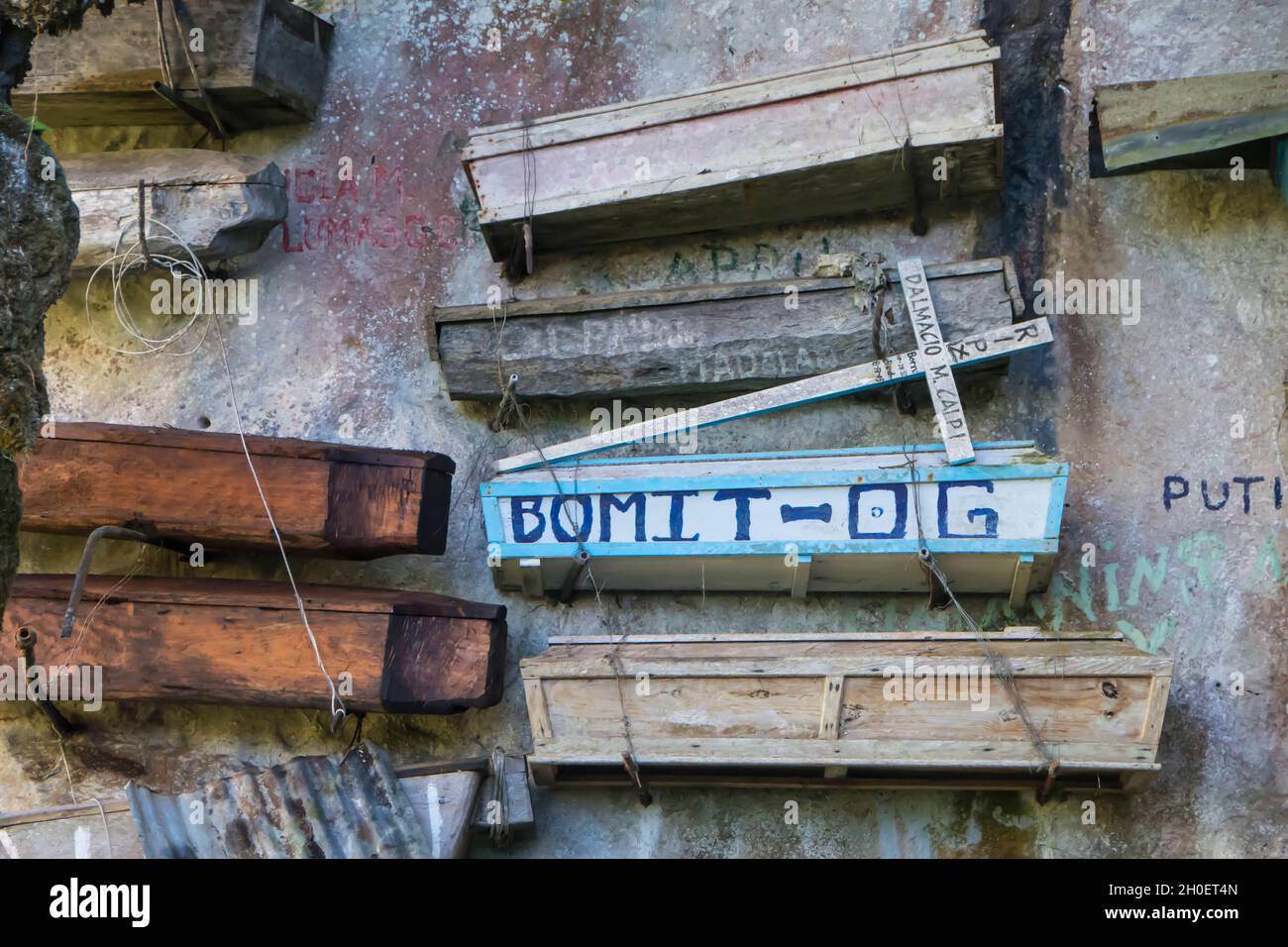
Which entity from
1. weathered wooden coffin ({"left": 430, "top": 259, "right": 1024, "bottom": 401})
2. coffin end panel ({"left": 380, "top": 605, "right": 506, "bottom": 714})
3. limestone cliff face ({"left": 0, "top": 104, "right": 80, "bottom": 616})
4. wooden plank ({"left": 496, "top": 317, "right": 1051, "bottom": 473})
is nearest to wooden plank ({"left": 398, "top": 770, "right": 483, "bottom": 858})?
coffin end panel ({"left": 380, "top": 605, "right": 506, "bottom": 714})

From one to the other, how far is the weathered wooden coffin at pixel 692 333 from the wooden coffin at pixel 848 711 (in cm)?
106

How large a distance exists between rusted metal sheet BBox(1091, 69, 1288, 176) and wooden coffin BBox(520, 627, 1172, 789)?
71.3 inches

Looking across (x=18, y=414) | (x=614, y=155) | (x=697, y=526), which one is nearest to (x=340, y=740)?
(x=697, y=526)

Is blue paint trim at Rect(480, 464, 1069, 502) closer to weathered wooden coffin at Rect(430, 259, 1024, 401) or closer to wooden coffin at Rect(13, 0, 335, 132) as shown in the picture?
weathered wooden coffin at Rect(430, 259, 1024, 401)

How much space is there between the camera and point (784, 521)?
5770 mm

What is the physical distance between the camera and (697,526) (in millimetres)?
5836

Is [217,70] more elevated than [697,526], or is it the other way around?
[217,70]

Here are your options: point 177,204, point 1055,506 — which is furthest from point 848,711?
point 177,204

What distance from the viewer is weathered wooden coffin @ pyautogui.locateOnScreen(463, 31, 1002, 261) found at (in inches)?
235

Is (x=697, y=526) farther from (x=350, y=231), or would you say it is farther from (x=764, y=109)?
(x=350, y=231)

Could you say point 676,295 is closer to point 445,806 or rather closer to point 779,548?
point 779,548

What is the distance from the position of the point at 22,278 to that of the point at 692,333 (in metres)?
2.43

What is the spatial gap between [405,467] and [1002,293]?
2.31 meters

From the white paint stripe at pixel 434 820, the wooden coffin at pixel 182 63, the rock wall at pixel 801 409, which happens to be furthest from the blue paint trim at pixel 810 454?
the wooden coffin at pixel 182 63
